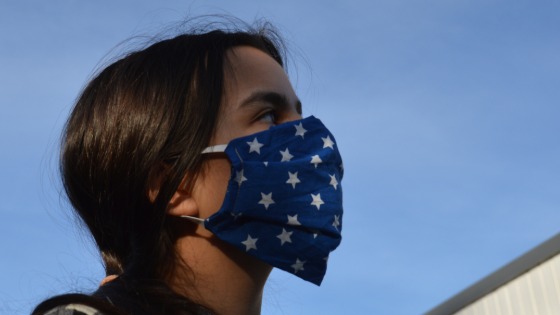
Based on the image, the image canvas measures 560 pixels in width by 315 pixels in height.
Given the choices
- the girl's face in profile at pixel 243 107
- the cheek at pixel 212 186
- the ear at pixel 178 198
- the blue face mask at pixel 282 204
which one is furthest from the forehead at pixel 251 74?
the ear at pixel 178 198

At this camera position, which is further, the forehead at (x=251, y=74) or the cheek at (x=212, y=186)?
the forehead at (x=251, y=74)

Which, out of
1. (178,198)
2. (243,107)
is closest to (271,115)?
(243,107)

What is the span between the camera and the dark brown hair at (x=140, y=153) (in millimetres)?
3268

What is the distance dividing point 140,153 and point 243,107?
0.44 meters

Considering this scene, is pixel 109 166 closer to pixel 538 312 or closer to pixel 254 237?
pixel 254 237

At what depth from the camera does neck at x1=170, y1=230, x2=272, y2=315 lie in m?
3.24

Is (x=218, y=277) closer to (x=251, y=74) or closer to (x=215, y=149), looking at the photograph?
(x=215, y=149)

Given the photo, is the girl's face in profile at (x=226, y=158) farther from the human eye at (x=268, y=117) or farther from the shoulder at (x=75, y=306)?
the shoulder at (x=75, y=306)

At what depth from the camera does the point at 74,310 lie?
8.98 feet

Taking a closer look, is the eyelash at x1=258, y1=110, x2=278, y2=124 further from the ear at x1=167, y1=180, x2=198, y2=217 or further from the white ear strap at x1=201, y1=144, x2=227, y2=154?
the ear at x1=167, y1=180, x2=198, y2=217

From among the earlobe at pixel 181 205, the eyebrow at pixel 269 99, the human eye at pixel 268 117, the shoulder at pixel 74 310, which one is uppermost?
the eyebrow at pixel 269 99

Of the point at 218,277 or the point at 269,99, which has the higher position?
the point at 269,99

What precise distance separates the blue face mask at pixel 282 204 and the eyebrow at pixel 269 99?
86 millimetres

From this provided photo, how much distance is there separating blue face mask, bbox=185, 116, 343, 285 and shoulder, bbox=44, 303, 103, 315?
24.3 inches
